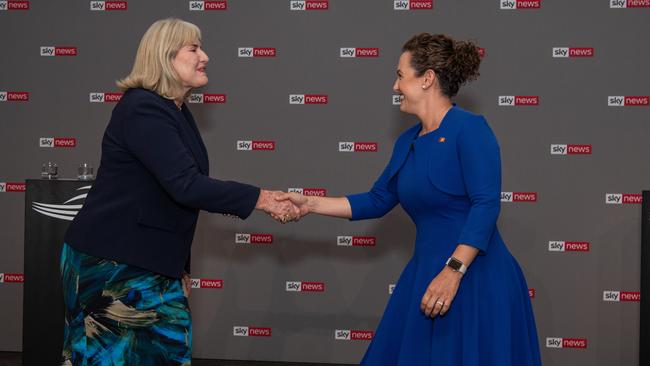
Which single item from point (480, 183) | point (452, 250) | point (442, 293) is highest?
point (480, 183)

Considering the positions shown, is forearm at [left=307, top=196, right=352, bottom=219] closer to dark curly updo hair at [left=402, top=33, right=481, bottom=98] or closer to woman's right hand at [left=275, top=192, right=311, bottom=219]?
woman's right hand at [left=275, top=192, right=311, bottom=219]

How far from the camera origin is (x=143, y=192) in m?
2.16

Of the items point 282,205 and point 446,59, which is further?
point 282,205

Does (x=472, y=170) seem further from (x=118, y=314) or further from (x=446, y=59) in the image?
(x=118, y=314)

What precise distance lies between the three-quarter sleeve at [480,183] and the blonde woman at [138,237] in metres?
0.85

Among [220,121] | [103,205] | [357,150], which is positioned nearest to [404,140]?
[103,205]

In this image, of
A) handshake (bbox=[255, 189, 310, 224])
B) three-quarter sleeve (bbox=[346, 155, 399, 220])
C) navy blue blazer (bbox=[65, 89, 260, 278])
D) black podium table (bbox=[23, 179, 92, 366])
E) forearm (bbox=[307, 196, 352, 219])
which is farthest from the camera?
black podium table (bbox=[23, 179, 92, 366])

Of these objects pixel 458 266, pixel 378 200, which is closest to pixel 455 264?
pixel 458 266

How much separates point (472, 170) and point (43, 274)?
8.64ft

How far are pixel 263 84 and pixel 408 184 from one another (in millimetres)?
2631

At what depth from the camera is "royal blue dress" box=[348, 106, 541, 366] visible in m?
2.19

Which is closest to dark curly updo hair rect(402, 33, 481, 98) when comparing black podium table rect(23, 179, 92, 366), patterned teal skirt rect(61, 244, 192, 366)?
patterned teal skirt rect(61, 244, 192, 366)

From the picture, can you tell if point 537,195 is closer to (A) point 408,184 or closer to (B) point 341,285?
(B) point 341,285

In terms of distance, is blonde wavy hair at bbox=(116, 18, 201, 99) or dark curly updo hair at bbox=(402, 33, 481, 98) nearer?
blonde wavy hair at bbox=(116, 18, 201, 99)
